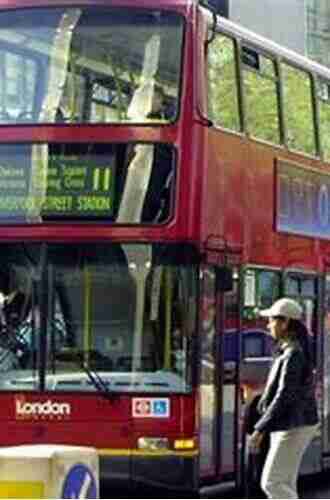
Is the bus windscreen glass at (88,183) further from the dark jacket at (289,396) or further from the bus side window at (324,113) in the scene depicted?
the bus side window at (324,113)

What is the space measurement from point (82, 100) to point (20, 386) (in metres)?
2.60

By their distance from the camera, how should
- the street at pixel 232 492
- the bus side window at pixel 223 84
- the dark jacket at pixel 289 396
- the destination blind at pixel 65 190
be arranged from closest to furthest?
1. the dark jacket at pixel 289 396
2. the destination blind at pixel 65 190
3. the street at pixel 232 492
4. the bus side window at pixel 223 84

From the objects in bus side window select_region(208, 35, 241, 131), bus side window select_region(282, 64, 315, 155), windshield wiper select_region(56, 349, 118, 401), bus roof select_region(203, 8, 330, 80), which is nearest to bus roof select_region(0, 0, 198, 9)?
bus roof select_region(203, 8, 330, 80)

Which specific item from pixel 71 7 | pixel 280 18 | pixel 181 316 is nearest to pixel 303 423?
A: pixel 181 316

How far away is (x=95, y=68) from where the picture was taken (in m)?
13.2

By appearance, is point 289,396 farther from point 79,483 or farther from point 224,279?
point 224,279

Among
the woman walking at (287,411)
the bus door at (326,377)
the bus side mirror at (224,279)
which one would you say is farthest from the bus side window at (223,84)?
the woman walking at (287,411)

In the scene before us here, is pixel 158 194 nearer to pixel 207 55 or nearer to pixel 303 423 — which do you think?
pixel 207 55

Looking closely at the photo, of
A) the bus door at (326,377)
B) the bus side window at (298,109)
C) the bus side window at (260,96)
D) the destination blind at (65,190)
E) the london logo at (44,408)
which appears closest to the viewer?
the london logo at (44,408)

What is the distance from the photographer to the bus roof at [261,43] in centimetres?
1361

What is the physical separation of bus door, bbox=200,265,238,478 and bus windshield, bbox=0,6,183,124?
1.61 meters

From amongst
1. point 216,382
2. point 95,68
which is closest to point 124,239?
point 216,382

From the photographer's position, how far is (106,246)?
41.3 ft

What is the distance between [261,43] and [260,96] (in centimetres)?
55
